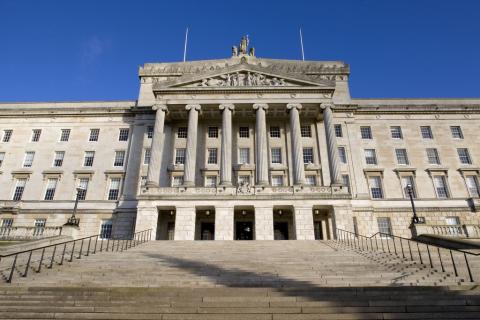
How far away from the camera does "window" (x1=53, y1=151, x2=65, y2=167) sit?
122 ft

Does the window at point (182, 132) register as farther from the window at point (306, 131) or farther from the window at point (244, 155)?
the window at point (306, 131)

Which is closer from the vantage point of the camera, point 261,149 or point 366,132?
point 261,149

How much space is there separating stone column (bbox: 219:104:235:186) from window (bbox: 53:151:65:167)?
21227 millimetres

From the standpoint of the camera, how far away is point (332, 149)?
31641 mm

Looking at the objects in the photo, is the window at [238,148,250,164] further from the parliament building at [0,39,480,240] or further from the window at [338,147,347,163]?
the window at [338,147,347,163]

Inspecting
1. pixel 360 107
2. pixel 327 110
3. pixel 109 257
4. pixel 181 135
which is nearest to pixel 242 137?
pixel 181 135

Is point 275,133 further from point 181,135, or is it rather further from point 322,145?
point 181,135

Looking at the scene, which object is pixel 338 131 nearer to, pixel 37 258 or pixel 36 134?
pixel 37 258

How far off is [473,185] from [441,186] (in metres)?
3.75

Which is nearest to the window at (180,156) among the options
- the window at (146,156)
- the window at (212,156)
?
the window at (212,156)

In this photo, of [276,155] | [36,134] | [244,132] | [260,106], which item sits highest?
[260,106]

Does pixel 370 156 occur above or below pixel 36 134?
below

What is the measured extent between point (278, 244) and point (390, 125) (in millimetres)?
26374

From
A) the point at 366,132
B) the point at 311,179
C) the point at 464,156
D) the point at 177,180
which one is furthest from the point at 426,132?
the point at 177,180
